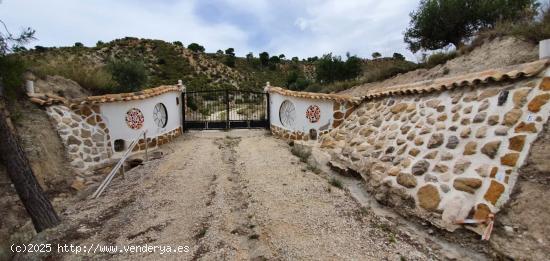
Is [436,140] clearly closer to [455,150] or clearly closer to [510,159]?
[455,150]

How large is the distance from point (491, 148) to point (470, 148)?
0.33 metres

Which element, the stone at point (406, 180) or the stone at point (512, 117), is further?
the stone at point (406, 180)

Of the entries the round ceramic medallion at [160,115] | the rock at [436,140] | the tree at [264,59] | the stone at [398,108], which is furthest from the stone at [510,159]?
the tree at [264,59]

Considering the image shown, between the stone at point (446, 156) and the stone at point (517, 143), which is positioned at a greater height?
the stone at point (517, 143)

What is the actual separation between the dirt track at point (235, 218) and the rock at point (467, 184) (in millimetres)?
1051

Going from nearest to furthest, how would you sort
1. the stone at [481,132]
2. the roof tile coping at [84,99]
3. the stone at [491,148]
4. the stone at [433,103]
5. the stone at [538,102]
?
the stone at [538,102], the stone at [491,148], the stone at [481,132], the stone at [433,103], the roof tile coping at [84,99]

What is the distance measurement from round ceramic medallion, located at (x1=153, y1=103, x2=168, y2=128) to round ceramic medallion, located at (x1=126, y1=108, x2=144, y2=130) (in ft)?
2.99

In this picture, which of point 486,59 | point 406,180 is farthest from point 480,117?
point 486,59

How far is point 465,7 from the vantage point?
12.7m

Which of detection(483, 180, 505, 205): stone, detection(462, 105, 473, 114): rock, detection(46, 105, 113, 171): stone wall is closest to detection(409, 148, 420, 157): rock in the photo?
detection(462, 105, 473, 114): rock

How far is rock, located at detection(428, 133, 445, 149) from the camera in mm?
5586

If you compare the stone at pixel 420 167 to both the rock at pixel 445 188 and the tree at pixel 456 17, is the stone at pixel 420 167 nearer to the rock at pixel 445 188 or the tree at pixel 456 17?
the rock at pixel 445 188

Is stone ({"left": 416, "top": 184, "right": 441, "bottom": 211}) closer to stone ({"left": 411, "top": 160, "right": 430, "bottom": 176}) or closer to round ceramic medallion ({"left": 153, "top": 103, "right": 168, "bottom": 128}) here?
stone ({"left": 411, "top": 160, "right": 430, "bottom": 176})

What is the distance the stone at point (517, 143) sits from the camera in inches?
173
